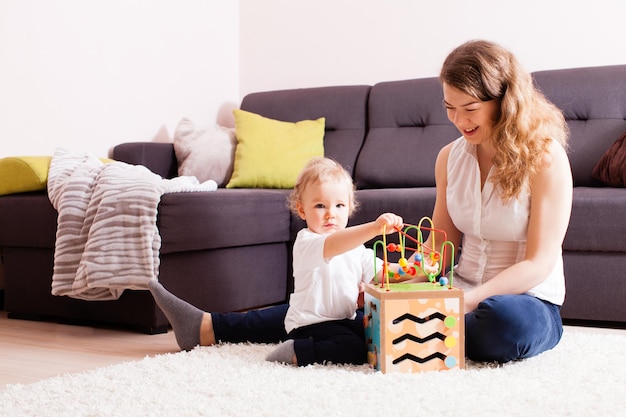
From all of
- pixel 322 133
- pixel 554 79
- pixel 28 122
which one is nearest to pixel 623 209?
pixel 554 79

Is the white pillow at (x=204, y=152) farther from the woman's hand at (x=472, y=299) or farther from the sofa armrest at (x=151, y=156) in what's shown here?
the woman's hand at (x=472, y=299)

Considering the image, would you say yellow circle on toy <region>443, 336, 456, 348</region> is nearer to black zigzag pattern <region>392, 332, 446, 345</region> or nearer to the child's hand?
black zigzag pattern <region>392, 332, 446, 345</region>

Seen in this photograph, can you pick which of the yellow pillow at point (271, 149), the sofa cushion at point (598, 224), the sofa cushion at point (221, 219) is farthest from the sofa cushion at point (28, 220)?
the sofa cushion at point (598, 224)

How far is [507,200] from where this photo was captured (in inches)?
75.0

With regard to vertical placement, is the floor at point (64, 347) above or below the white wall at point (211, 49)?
below

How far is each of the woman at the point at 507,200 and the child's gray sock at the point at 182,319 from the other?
762mm

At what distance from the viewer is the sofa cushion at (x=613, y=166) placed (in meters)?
2.83

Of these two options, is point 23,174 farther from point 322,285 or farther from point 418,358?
point 418,358

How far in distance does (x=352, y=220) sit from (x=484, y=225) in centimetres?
98

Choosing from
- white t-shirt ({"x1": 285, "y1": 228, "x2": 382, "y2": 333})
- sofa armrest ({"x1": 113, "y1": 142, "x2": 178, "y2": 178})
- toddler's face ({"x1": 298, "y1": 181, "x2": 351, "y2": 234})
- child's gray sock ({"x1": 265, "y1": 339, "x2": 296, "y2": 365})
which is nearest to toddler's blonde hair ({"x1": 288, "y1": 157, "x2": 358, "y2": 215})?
toddler's face ({"x1": 298, "y1": 181, "x2": 351, "y2": 234})

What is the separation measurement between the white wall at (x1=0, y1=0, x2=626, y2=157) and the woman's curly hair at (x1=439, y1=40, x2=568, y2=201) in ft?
6.21

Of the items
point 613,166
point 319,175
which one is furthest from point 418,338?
point 613,166

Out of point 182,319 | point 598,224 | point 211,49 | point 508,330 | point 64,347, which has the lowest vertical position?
point 64,347

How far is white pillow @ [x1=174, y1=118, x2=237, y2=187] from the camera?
356cm
